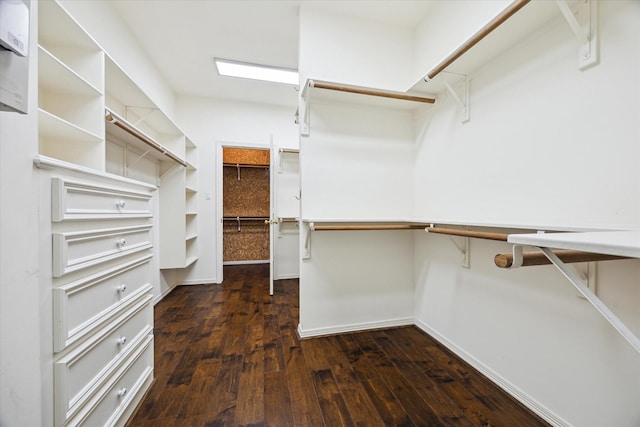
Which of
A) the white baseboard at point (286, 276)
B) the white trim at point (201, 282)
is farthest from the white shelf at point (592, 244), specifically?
the white trim at point (201, 282)

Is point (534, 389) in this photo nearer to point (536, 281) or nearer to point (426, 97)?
Answer: point (536, 281)

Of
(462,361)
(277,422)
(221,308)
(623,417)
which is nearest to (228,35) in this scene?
(221,308)

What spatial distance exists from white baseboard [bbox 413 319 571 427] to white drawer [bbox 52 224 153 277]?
2.08 meters

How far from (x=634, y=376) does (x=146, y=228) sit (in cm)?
221

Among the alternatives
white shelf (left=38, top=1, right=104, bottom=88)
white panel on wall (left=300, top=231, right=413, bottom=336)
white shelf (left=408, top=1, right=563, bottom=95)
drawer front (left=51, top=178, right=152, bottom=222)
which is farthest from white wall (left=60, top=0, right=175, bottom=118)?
white shelf (left=408, top=1, right=563, bottom=95)

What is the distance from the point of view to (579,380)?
1.07m

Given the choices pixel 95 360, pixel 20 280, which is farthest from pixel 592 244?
pixel 95 360

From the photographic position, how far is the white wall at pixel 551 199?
94 cm

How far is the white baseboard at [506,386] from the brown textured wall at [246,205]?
11.7 ft

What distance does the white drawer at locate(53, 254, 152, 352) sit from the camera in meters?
0.80

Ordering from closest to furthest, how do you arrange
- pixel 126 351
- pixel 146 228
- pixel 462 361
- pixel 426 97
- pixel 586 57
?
1. pixel 586 57
2. pixel 126 351
3. pixel 146 228
4. pixel 462 361
5. pixel 426 97

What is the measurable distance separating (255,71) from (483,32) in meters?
2.38

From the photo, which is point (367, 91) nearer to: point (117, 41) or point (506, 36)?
point (506, 36)

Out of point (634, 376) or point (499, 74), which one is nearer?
point (634, 376)
